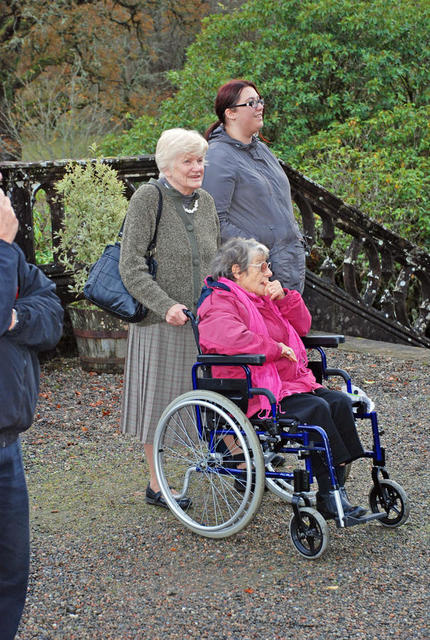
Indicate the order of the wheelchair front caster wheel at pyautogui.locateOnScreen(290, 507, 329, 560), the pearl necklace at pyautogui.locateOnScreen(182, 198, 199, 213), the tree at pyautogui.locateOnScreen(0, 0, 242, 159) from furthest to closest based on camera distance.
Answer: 1. the tree at pyautogui.locateOnScreen(0, 0, 242, 159)
2. the pearl necklace at pyautogui.locateOnScreen(182, 198, 199, 213)
3. the wheelchair front caster wheel at pyautogui.locateOnScreen(290, 507, 329, 560)

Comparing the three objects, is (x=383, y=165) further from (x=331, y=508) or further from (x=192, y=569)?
(x=192, y=569)

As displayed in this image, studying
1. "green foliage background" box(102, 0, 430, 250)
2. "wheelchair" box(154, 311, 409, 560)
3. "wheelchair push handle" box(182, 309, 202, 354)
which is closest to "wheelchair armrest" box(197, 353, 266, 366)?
"wheelchair" box(154, 311, 409, 560)

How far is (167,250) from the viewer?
4098mm

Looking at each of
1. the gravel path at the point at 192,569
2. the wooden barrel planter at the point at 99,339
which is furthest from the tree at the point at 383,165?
the gravel path at the point at 192,569

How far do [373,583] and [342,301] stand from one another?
4.76 metres

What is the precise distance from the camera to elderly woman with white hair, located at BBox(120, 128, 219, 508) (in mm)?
4004

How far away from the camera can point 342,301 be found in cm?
801

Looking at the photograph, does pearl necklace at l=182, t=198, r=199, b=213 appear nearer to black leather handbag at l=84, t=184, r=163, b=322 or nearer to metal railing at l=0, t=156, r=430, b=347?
black leather handbag at l=84, t=184, r=163, b=322

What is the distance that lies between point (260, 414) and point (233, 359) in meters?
0.28

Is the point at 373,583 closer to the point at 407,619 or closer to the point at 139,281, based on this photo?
the point at 407,619

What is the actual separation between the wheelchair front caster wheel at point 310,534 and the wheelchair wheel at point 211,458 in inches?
7.7

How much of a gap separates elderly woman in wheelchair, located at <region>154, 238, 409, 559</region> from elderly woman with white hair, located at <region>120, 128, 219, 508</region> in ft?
0.46

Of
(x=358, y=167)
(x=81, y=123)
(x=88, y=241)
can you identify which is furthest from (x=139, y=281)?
(x=81, y=123)

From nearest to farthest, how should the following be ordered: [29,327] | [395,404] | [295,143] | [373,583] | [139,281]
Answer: [29,327]
[373,583]
[139,281]
[395,404]
[295,143]
